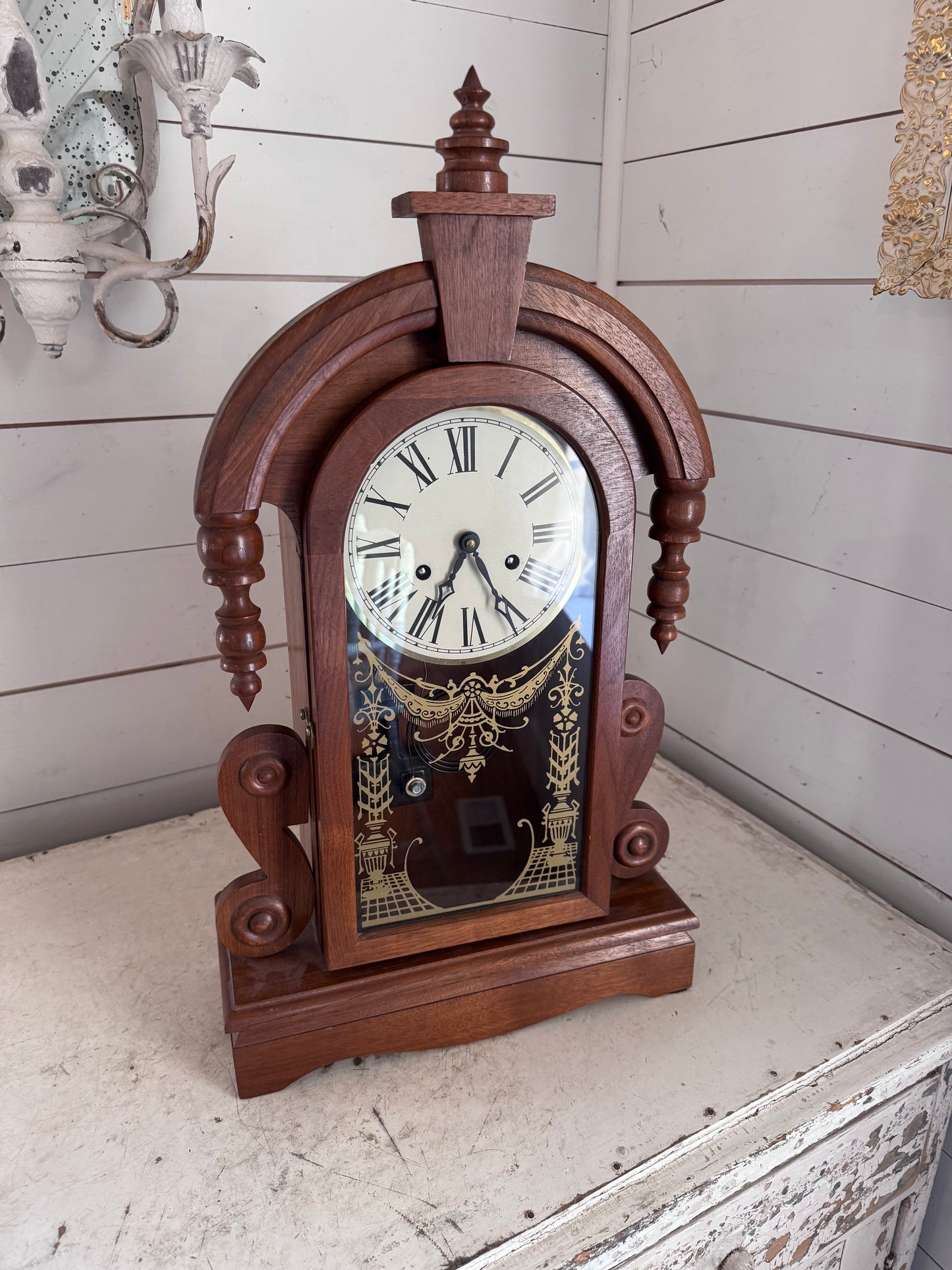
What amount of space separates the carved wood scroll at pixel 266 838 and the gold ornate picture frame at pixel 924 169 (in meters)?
0.71

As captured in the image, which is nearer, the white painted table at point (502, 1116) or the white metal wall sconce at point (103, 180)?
the white painted table at point (502, 1116)

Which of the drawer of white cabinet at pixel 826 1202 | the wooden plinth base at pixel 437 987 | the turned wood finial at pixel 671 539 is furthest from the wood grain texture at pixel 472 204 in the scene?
the drawer of white cabinet at pixel 826 1202

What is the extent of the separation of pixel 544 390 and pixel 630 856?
1.50 ft

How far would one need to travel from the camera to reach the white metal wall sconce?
0.80 meters

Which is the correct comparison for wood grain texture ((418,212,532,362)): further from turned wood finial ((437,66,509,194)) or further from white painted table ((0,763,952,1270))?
white painted table ((0,763,952,1270))

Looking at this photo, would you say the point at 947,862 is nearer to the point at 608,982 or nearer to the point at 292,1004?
the point at 608,982

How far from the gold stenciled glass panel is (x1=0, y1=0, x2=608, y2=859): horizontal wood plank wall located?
1.53 feet

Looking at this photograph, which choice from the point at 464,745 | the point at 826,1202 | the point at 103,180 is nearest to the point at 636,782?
the point at 464,745

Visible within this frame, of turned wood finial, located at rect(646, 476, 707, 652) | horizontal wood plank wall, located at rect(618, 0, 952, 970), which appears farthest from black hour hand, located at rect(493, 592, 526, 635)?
horizontal wood plank wall, located at rect(618, 0, 952, 970)

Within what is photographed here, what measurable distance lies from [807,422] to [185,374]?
0.71 m

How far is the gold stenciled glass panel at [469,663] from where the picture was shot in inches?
28.2

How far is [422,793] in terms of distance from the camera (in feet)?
2.60

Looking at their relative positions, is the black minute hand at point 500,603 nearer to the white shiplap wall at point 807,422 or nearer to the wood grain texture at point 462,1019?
the wood grain texture at point 462,1019

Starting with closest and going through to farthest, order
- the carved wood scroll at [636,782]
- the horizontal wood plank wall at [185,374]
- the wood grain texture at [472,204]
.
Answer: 1. the wood grain texture at [472,204]
2. the carved wood scroll at [636,782]
3. the horizontal wood plank wall at [185,374]
